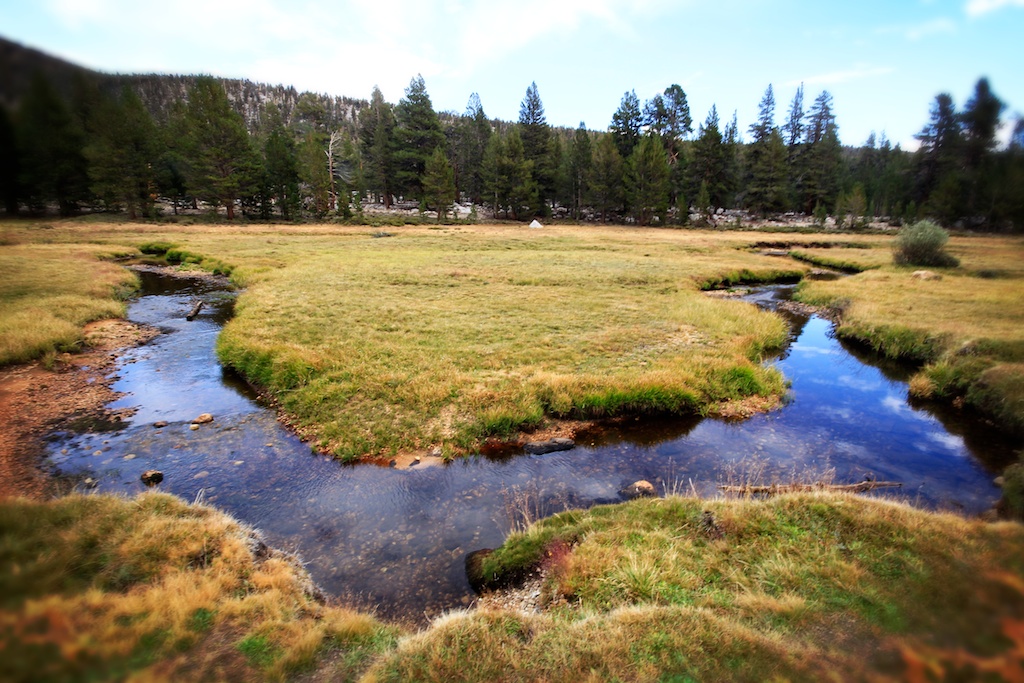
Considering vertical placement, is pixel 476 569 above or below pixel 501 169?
below

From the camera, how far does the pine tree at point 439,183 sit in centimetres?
7675

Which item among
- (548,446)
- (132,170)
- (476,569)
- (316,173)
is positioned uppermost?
(316,173)

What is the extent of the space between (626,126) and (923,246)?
71079 mm

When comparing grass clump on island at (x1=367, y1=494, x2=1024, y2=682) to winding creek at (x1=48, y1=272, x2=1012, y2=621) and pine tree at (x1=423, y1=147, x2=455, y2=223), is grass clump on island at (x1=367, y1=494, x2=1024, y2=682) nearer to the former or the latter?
winding creek at (x1=48, y1=272, x2=1012, y2=621)

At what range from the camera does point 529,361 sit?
627 inches

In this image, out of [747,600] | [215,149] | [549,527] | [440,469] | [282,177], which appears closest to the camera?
[747,600]

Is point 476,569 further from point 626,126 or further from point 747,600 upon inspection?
point 626,126

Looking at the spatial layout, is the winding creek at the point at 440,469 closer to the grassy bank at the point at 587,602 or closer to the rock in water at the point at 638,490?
the rock in water at the point at 638,490

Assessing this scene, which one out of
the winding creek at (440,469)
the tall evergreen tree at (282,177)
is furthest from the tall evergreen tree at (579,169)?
the winding creek at (440,469)

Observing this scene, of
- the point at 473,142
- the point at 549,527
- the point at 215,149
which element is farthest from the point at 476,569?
the point at 473,142

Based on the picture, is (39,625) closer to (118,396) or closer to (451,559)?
(451,559)

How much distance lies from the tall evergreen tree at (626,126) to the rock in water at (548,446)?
300ft

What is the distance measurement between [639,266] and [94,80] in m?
35.3

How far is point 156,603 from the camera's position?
399 centimetres
